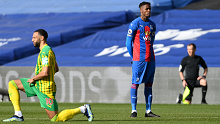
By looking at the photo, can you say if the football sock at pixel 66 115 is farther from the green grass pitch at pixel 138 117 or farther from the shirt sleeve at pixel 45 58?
the shirt sleeve at pixel 45 58

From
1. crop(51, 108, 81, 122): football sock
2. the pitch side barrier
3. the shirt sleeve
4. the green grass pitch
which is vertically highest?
the shirt sleeve

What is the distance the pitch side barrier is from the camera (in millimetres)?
17078

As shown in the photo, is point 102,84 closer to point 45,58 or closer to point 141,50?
point 141,50

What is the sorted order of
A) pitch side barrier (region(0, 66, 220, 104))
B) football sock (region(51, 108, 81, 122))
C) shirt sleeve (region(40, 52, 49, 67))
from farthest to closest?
1. pitch side barrier (region(0, 66, 220, 104))
2. football sock (region(51, 108, 81, 122))
3. shirt sleeve (region(40, 52, 49, 67))

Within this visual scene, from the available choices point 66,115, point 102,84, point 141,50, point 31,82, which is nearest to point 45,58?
point 31,82

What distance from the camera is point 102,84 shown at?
57.7 feet

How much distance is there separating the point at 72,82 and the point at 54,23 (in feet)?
24.3

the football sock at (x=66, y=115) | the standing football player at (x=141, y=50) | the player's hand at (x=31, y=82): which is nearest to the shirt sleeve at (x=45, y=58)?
the player's hand at (x=31, y=82)

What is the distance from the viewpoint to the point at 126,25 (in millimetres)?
22984

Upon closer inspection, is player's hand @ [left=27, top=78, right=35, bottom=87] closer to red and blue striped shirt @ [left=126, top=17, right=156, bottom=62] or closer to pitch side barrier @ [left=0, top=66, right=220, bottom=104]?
red and blue striped shirt @ [left=126, top=17, right=156, bottom=62]

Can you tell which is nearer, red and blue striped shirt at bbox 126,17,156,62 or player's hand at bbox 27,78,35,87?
player's hand at bbox 27,78,35,87

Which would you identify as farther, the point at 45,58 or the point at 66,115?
the point at 66,115

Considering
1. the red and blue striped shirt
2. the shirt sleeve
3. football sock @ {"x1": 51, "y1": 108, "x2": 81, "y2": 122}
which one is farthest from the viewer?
the red and blue striped shirt

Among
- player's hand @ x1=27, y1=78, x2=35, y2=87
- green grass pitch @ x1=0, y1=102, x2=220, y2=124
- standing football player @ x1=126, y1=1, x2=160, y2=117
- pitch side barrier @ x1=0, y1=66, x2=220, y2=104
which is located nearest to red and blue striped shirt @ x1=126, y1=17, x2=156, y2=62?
standing football player @ x1=126, y1=1, x2=160, y2=117
